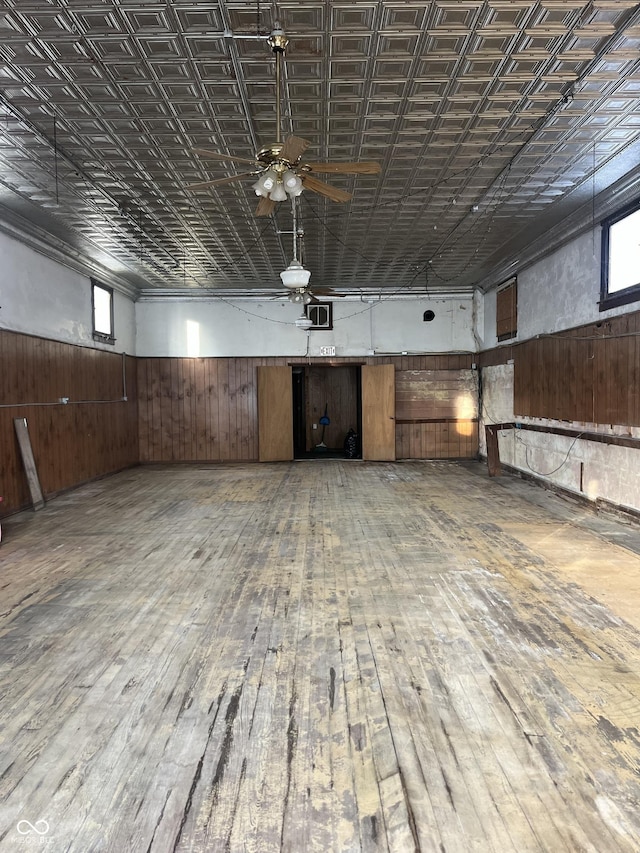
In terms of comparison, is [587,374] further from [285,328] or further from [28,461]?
[28,461]

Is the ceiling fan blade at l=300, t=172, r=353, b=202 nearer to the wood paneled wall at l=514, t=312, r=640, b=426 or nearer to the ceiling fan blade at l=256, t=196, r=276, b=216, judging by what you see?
the ceiling fan blade at l=256, t=196, r=276, b=216

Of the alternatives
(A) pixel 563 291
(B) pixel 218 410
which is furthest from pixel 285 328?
(A) pixel 563 291

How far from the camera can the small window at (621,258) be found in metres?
5.94

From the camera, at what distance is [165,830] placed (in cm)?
182

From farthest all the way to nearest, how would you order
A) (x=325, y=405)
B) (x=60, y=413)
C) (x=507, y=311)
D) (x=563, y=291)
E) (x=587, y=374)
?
(x=325, y=405) → (x=507, y=311) → (x=60, y=413) → (x=563, y=291) → (x=587, y=374)

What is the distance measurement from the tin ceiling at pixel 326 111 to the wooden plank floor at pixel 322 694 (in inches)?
155

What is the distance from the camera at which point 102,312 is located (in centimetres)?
1047

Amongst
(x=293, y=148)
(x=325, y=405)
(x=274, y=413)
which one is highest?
(x=293, y=148)

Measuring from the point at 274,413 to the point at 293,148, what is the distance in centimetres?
884

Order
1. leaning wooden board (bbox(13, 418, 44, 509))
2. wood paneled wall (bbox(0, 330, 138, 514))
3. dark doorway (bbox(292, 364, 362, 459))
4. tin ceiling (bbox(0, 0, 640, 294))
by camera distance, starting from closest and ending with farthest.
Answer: tin ceiling (bbox(0, 0, 640, 294))
wood paneled wall (bbox(0, 330, 138, 514))
leaning wooden board (bbox(13, 418, 44, 509))
dark doorway (bbox(292, 364, 362, 459))

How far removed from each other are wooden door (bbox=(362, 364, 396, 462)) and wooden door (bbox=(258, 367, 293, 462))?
5.64ft

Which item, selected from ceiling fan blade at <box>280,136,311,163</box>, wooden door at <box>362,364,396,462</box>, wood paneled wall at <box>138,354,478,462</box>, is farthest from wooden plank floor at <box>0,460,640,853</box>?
wood paneled wall at <box>138,354,478,462</box>

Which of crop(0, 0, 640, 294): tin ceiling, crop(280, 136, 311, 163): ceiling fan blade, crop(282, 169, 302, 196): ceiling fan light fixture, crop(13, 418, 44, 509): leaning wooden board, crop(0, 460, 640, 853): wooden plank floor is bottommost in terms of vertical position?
crop(0, 460, 640, 853): wooden plank floor

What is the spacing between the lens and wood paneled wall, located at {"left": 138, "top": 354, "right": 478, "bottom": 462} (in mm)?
12258
